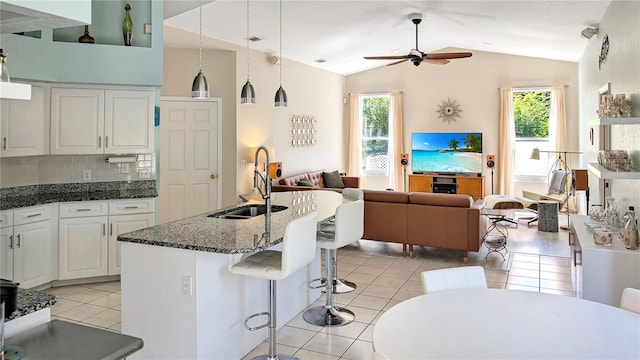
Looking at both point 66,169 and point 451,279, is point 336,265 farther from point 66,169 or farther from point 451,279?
point 66,169

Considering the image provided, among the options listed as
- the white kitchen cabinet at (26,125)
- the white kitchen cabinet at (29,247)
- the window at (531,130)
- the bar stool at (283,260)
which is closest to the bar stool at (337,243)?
the bar stool at (283,260)

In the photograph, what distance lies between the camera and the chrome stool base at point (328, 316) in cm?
367

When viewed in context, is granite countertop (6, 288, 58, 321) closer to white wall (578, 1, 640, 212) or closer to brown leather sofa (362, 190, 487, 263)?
white wall (578, 1, 640, 212)

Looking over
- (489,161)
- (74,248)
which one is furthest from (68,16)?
(489,161)

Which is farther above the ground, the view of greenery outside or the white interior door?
the view of greenery outside

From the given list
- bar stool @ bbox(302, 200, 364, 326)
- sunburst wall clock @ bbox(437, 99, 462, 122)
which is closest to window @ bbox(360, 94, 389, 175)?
sunburst wall clock @ bbox(437, 99, 462, 122)

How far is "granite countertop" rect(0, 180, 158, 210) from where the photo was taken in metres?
4.39

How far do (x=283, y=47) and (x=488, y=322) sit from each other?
6372 millimetres

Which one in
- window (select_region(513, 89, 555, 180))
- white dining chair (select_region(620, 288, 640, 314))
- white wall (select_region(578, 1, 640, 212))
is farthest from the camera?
window (select_region(513, 89, 555, 180))

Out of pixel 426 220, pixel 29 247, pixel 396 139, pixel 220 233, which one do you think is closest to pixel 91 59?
pixel 29 247

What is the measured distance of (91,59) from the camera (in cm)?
461

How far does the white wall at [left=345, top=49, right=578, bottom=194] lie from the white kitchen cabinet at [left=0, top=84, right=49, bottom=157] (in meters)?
7.20

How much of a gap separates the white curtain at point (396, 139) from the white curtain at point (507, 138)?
2068mm

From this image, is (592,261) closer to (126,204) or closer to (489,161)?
(126,204)
